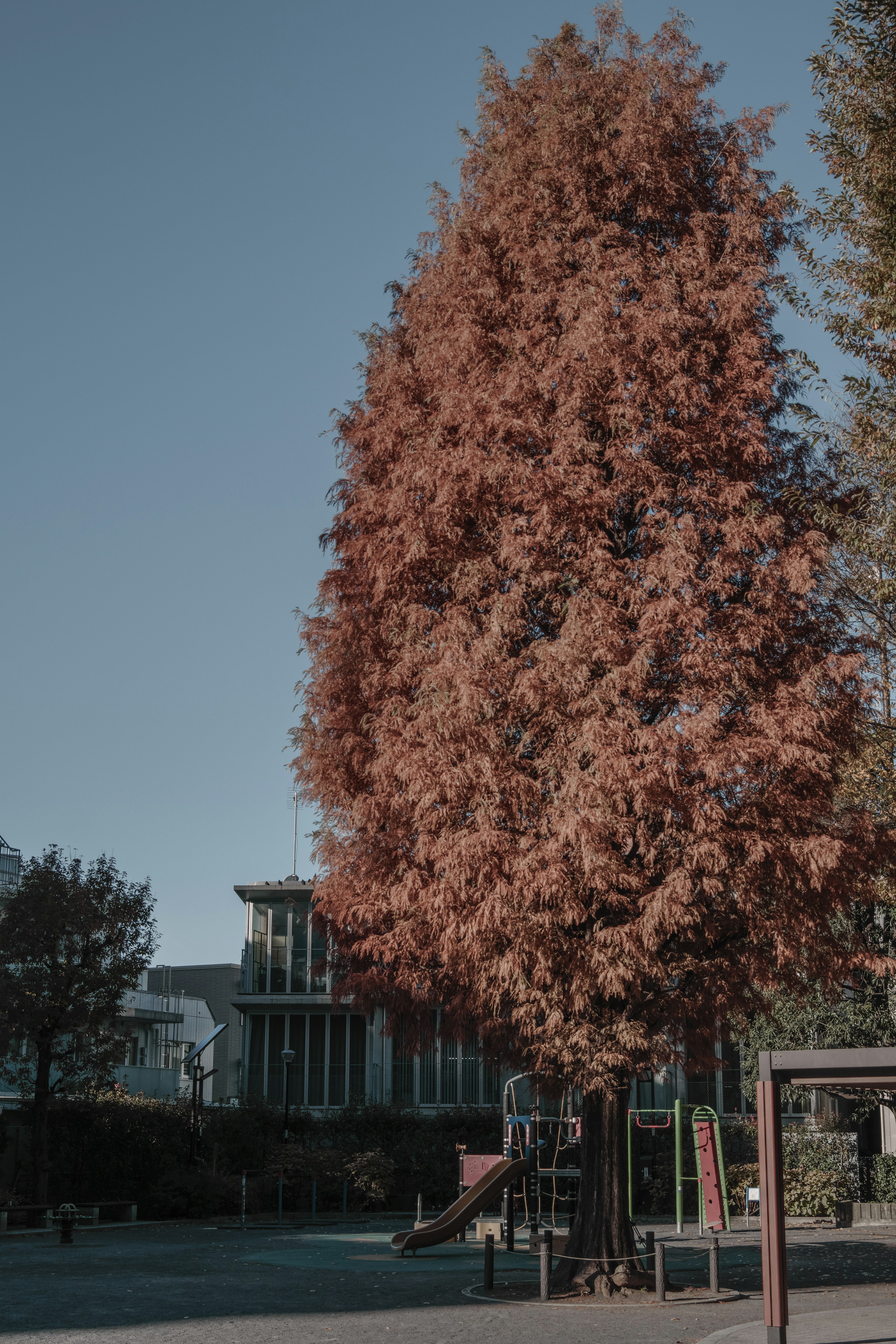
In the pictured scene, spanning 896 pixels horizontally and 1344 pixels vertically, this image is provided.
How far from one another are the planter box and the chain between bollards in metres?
11.5

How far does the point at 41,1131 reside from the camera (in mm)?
24297

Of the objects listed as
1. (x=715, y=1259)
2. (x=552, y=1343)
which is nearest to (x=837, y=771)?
(x=715, y=1259)

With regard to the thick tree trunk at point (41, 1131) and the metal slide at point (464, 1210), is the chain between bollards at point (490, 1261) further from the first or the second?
the thick tree trunk at point (41, 1131)

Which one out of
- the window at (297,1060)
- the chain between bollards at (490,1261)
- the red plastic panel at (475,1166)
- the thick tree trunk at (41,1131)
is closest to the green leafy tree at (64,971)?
the thick tree trunk at (41,1131)

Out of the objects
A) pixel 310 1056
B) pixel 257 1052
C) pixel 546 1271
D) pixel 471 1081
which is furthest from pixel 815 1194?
pixel 257 1052

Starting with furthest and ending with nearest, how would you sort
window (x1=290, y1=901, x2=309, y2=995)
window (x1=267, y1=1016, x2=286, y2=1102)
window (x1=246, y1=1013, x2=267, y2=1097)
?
window (x1=290, y1=901, x2=309, y2=995) < window (x1=246, y1=1013, x2=267, y2=1097) < window (x1=267, y1=1016, x2=286, y2=1102)

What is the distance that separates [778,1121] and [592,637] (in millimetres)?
5050

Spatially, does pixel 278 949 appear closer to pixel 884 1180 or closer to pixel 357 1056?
pixel 357 1056

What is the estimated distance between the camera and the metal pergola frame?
8219mm

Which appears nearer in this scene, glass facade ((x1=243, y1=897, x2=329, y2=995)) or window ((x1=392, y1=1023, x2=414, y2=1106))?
window ((x1=392, y1=1023, x2=414, y2=1106))

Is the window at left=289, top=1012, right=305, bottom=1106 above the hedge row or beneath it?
above

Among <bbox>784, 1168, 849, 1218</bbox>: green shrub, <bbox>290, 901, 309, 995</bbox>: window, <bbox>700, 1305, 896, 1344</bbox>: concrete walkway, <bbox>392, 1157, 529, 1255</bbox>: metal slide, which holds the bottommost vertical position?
<bbox>784, 1168, 849, 1218</bbox>: green shrub

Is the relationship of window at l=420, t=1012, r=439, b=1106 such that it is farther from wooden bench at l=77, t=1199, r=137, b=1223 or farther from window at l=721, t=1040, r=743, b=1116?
wooden bench at l=77, t=1199, r=137, b=1223

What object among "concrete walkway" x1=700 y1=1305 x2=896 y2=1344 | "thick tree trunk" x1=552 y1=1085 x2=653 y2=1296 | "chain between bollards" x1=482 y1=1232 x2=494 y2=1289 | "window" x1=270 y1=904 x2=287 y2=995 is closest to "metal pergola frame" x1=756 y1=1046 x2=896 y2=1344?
"concrete walkway" x1=700 y1=1305 x2=896 y2=1344
